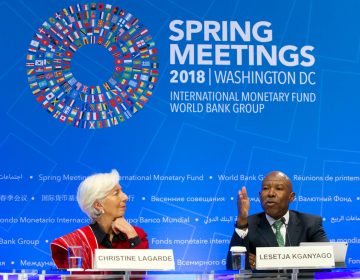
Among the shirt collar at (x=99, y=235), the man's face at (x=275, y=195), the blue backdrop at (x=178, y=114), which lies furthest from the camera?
the blue backdrop at (x=178, y=114)

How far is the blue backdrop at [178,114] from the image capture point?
234 inches

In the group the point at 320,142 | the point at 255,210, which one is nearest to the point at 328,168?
the point at 320,142

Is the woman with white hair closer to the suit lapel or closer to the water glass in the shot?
the water glass

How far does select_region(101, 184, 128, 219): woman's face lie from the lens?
4.89 metres

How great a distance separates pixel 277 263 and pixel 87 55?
2769 millimetres

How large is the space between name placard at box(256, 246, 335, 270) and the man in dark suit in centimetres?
131

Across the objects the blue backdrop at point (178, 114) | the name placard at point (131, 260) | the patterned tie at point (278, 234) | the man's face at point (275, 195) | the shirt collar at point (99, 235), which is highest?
the blue backdrop at point (178, 114)

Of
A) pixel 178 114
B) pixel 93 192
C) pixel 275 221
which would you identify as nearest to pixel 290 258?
pixel 93 192

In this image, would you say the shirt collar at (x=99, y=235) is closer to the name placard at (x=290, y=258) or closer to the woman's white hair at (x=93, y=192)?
the woman's white hair at (x=93, y=192)

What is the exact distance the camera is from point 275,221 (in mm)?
5500

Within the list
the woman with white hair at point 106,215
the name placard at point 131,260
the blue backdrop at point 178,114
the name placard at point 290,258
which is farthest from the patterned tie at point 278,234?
the name placard at point 131,260

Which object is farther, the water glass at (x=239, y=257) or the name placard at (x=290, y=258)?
the water glass at (x=239, y=257)

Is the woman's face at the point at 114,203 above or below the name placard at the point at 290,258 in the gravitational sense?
above

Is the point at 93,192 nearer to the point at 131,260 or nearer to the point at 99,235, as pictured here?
the point at 99,235
